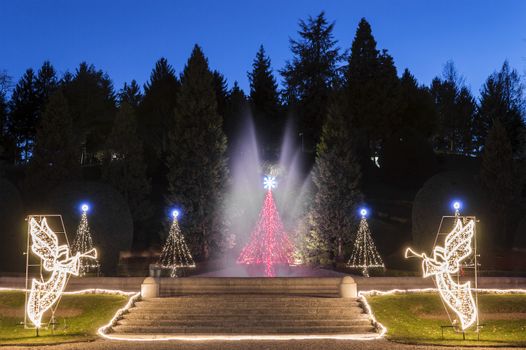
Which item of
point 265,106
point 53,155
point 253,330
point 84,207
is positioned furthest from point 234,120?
point 253,330

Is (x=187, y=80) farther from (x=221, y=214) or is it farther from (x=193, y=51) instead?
(x=221, y=214)

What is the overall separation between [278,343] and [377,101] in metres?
43.6

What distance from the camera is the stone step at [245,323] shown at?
67.5ft

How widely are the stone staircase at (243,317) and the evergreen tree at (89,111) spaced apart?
45.0 m

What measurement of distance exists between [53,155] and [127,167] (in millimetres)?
5528

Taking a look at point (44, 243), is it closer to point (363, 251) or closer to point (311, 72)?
point (363, 251)

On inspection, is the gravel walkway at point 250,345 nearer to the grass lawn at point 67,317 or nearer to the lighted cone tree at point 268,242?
the grass lawn at point 67,317

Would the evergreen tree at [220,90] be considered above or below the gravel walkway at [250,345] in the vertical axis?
above

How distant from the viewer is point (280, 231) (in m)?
34.8

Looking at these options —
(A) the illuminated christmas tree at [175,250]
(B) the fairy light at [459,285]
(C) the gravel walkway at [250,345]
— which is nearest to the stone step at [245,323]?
(C) the gravel walkway at [250,345]

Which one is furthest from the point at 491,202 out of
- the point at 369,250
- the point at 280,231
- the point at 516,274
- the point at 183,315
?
the point at 183,315

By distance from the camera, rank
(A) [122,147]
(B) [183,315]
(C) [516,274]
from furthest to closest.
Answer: (A) [122,147] → (C) [516,274] → (B) [183,315]

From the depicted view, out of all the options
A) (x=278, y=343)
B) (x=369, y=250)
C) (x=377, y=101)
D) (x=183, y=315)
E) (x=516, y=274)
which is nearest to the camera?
(x=278, y=343)

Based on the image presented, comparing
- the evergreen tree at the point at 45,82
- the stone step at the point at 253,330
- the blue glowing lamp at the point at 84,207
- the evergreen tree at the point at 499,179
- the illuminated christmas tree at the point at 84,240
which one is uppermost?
the evergreen tree at the point at 45,82
